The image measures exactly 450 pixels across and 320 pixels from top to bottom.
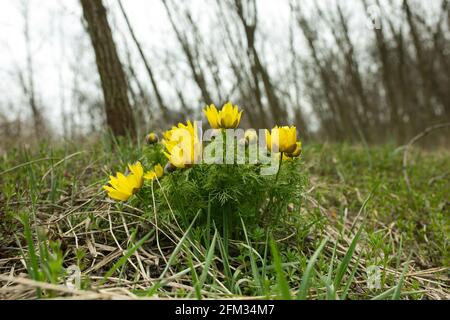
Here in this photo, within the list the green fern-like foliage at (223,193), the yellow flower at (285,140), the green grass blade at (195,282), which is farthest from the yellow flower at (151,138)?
the green grass blade at (195,282)

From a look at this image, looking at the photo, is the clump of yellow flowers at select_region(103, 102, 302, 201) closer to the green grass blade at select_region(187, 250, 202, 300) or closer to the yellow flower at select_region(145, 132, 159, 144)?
the yellow flower at select_region(145, 132, 159, 144)

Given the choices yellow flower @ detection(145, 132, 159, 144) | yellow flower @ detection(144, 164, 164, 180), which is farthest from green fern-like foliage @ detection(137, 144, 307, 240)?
yellow flower @ detection(145, 132, 159, 144)

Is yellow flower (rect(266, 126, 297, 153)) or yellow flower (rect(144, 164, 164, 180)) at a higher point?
yellow flower (rect(266, 126, 297, 153))

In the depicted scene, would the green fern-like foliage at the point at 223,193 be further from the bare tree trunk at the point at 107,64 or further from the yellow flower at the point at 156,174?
the bare tree trunk at the point at 107,64
